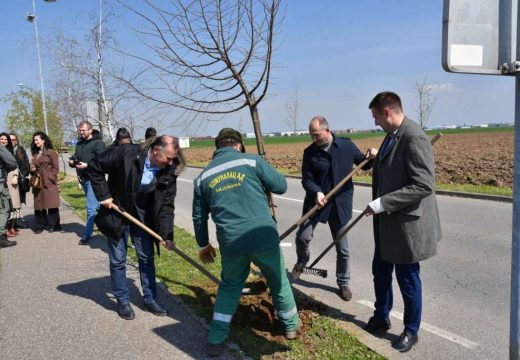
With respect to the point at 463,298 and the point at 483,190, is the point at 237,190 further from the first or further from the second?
the point at 483,190

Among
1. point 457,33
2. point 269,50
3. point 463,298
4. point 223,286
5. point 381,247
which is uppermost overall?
point 269,50

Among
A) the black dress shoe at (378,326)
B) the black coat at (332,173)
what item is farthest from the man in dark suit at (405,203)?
the black coat at (332,173)

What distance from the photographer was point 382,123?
359cm

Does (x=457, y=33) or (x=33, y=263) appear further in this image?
(x=33, y=263)

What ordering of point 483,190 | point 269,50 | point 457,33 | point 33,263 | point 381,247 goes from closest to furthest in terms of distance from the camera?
1. point 457,33
2. point 381,247
3. point 269,50
4. point 33,263
5. point 483,190

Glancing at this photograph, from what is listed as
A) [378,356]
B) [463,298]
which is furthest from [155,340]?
[463,298]

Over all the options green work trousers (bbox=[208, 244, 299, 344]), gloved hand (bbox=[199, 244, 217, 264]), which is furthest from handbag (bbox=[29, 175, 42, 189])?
green work trousers (bbox=[208, 244, 299, 344])

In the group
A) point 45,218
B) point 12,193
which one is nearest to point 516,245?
point 45,218

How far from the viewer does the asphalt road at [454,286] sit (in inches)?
146

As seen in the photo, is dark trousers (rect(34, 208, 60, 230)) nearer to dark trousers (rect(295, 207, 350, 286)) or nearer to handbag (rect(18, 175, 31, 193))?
handbag (rect(18, 175, 31, 193))

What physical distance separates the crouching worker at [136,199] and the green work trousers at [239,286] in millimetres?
1040

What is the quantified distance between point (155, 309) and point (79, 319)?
2.43 ft

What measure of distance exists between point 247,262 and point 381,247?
3.60 ft

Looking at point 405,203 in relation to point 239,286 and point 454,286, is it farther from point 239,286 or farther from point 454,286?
point 454,286
